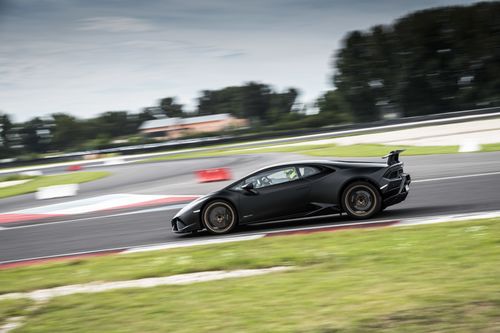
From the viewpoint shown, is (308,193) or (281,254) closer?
(281,254)

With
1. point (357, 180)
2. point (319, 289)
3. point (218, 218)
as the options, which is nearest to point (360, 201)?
point (357, 180)

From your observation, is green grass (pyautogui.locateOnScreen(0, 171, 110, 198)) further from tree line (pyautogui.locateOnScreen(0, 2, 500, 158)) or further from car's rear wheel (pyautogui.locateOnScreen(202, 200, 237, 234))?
tree line (pyautogui.locateOnScreen(0, 2, 500, 158))

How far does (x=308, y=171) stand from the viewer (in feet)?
32.8

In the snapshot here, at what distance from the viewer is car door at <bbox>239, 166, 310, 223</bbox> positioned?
393 inches

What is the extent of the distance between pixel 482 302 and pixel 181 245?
575 cm

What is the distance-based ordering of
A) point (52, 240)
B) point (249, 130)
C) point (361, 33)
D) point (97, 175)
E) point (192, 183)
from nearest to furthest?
1. point (52, 240)
2. point (192, 183)
3. point (97, 175)
4. point (249, 130)
5. point (361, 33)

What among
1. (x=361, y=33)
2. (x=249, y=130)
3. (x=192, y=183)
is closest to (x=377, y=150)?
(x=192, y=183)

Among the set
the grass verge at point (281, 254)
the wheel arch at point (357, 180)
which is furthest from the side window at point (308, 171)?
the grass verge at point (281, 254)

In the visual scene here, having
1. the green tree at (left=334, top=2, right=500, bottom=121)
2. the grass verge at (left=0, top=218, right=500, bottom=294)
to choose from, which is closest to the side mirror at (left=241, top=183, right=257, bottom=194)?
the grass verge at (left=0, top=218, right=500, bottom=294)

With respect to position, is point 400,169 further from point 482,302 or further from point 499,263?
point 482,302

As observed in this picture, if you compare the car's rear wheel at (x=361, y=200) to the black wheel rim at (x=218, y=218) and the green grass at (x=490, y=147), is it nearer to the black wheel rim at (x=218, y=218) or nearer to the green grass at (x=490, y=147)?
the black wheel rim at (x=218, y=218)

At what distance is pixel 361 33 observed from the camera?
78.3 meters

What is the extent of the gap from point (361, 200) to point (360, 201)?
0.02m

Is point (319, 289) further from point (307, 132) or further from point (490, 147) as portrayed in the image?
point (307, 132)
